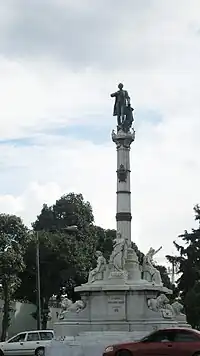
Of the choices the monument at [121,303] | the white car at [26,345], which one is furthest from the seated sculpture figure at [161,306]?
the white car at [26,345]

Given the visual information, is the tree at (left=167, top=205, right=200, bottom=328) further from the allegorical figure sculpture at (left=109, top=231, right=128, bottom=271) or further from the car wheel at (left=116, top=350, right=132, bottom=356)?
the car wheel at (left=116, top=350, right=132, bottom=356)

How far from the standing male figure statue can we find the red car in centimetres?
2203

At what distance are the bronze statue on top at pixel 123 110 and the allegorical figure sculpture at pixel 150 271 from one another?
765 centimetres

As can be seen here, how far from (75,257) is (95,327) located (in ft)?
85.6

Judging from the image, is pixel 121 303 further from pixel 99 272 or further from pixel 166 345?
pixel 166 345

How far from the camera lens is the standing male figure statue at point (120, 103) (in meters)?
42.7

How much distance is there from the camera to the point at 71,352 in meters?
30.4

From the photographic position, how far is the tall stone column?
40.4 meters

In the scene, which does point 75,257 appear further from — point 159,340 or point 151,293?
point 159,340

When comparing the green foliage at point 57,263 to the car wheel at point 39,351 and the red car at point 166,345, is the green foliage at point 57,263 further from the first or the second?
the red car at point 166,345

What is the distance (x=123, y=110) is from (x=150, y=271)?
10067 mm

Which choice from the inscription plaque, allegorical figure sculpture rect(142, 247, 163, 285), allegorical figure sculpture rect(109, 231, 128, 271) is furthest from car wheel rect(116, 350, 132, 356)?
allegorical figure sculpture rect(142, 247, 163, 285)

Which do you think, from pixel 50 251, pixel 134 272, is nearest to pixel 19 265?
pixel 50 251

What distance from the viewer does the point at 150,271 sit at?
126ft
